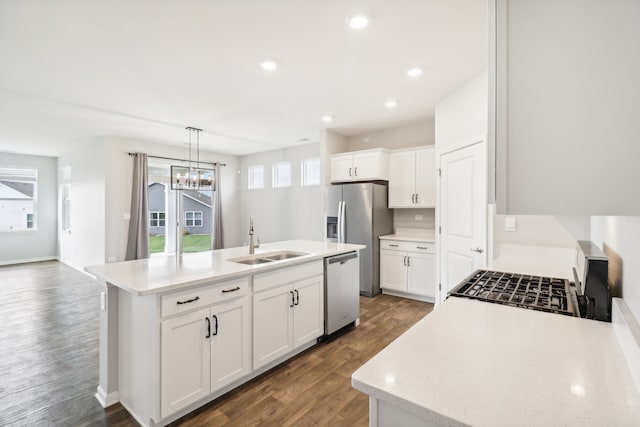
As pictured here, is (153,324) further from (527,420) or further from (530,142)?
(530,142)

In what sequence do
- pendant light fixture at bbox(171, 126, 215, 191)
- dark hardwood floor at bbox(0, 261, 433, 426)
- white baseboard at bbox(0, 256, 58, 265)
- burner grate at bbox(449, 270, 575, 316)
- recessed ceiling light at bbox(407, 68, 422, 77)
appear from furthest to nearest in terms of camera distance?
white baseboard at bbox(0, 256, 58, 265), pendant light fixture at bbox(171, 126, 215, 191), recessed ceiling light at bbox(407, 68, 422, 77), dark hardwood floor at bbox(0, 261, 433, 426), burner grate at bbox(449, 270, 575, 316)

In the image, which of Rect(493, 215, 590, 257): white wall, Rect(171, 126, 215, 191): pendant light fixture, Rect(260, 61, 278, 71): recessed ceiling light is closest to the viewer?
Rect(493, 215, 590, 257): white wall

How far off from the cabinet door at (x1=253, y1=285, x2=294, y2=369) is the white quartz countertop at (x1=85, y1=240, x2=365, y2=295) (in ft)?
0.77

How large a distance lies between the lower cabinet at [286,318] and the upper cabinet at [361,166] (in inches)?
94.6

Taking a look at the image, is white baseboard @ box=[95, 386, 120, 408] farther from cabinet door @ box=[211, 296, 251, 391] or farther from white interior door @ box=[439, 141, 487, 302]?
white interior door @ box=[439, 141, 487, 302]

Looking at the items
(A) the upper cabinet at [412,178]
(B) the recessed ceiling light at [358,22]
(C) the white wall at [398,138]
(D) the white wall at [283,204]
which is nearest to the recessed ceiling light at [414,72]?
(B) the recessed ceiling light at [358,22]

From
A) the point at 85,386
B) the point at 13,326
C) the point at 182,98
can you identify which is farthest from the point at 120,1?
the point at 13,326

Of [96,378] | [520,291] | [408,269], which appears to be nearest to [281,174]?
[408,269]

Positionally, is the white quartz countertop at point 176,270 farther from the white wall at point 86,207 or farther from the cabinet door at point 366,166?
the white wall at point 86,207

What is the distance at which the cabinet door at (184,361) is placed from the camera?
1795 mm

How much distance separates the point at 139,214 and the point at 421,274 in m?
5.36

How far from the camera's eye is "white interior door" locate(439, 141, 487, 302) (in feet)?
10.4

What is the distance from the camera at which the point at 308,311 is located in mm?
2828

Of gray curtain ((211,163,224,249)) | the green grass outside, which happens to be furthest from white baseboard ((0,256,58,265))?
gray curtain ((211,163,224,249))
